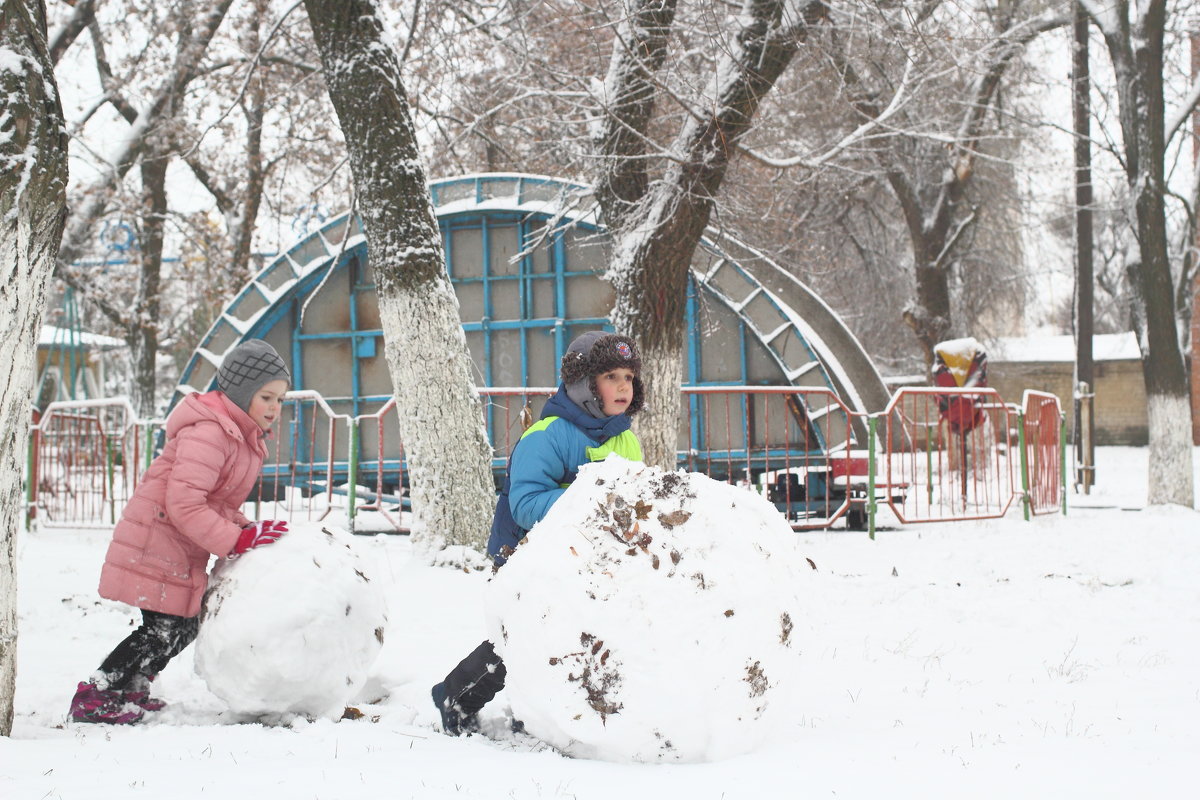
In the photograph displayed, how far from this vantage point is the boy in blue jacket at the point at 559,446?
11.7 ft

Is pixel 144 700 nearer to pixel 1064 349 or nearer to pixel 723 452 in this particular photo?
pixel 723 452

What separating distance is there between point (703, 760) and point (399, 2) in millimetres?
10151

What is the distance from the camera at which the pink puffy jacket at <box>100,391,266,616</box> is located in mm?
3752

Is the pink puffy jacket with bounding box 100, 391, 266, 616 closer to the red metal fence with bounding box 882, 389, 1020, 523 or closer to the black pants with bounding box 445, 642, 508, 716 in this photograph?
the black pants with bounding box 445, 642, 508, 716

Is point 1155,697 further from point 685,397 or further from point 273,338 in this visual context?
point 273,338

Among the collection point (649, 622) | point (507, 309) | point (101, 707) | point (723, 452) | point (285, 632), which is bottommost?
point (101, 707)

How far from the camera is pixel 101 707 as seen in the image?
3809mm

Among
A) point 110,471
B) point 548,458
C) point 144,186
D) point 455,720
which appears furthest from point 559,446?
point 144,186

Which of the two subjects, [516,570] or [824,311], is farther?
[824,311]

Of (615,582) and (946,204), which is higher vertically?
(946,204)

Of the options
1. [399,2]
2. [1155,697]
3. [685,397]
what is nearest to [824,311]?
[685,397]

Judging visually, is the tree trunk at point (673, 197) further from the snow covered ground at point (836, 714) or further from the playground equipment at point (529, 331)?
the playground equipment at point (529, 331)

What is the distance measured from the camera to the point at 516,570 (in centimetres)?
327

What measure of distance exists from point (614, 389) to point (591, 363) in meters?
0.12
